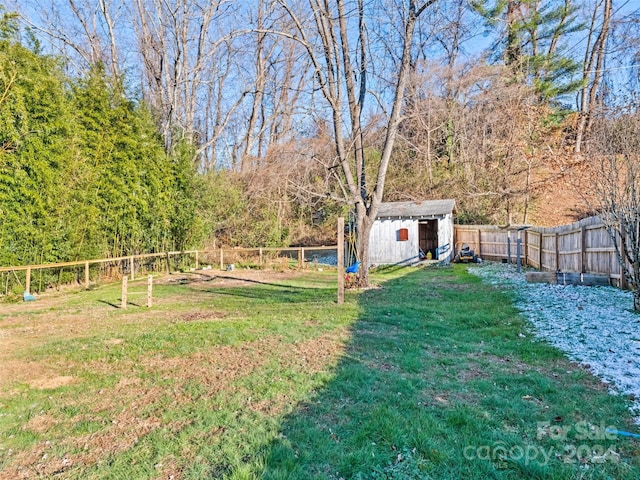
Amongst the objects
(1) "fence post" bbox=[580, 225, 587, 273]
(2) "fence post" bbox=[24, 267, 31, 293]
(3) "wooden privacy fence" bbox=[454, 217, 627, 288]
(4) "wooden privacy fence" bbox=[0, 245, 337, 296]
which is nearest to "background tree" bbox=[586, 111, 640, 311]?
(3) "wooden privacy fence" bbox=[454, 217, 627, 288]

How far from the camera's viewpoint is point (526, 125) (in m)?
19.4

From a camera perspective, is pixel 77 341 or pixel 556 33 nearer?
pixel 77 341

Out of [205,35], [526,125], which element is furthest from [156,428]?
[526,125]

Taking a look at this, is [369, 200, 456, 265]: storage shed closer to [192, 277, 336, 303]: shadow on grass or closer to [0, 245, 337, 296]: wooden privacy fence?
[0, 245, 337, 296]: wooden privacy fence

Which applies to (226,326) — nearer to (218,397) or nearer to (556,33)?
(218,397)

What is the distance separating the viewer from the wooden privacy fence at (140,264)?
8211 mm

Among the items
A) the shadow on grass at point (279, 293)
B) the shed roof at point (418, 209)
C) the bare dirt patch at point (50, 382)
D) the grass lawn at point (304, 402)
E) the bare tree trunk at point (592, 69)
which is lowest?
the bare dirt patch at point (50, 382)

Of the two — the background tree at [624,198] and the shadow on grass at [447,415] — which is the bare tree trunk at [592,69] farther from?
the shadow on grass at [447,415]

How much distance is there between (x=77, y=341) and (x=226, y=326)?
1.87 meters

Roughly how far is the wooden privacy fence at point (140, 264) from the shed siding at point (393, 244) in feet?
9.98

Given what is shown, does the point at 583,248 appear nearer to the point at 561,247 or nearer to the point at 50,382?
the point at 561,247

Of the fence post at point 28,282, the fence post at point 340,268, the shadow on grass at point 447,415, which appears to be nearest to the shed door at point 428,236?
the fence post at point 340,268

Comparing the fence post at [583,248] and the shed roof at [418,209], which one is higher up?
the shed roof at [418,209]

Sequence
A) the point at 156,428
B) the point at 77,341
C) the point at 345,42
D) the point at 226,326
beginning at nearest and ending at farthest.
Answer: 1. the point at 156,428
2. the point at 77,341
3. the point at 226,326
4. the point at 345,42
